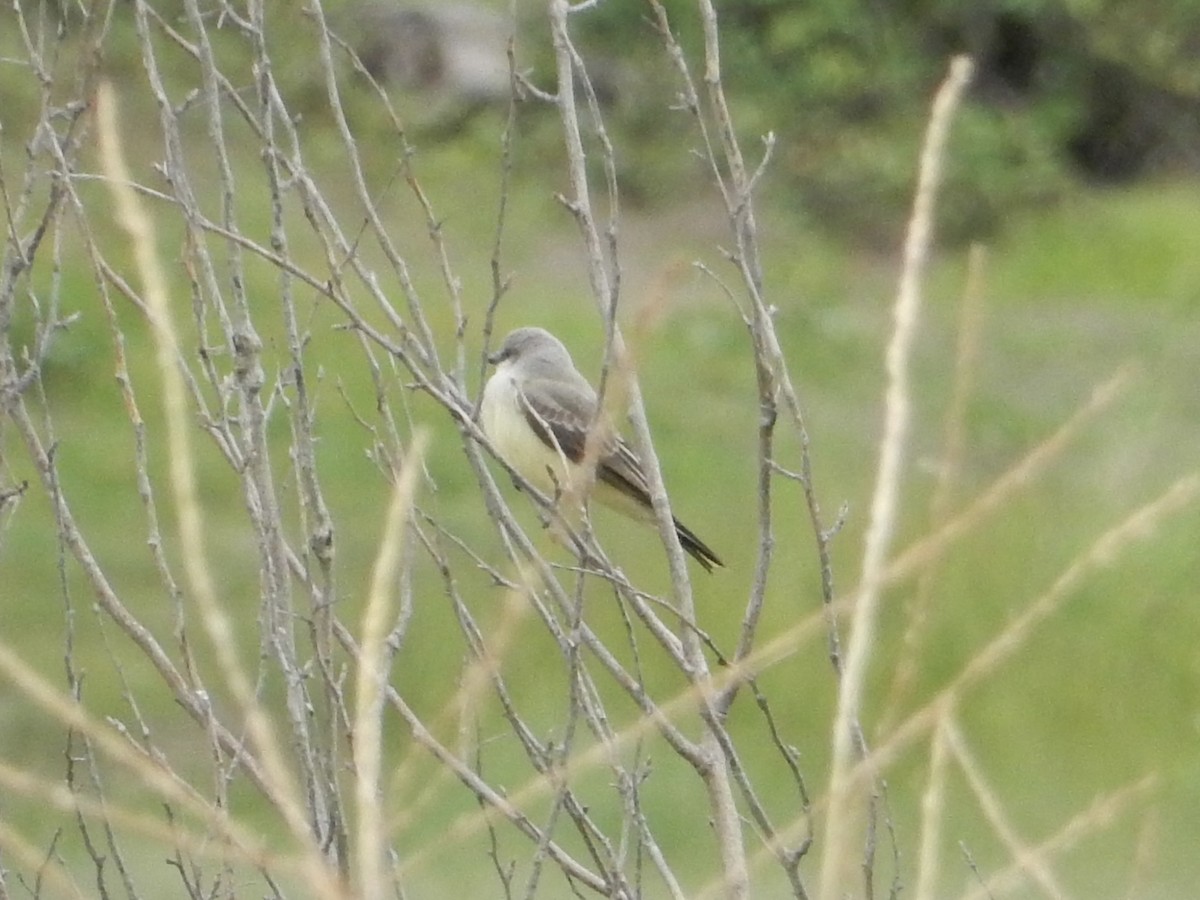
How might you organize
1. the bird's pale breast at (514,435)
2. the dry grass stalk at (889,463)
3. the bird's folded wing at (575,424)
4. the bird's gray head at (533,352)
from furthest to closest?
the bird's gray head at (533,352) → the bird's folded wing at (575,424) → the bird's pale breast at (514,435) → the dry grass stalk at (889,463)

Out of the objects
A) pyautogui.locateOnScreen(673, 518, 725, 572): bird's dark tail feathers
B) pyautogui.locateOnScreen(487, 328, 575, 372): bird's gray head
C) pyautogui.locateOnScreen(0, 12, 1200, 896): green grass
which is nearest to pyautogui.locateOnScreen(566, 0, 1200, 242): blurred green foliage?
pyautogui.locateOnScreen(0, 12, 1200, 896): green grass

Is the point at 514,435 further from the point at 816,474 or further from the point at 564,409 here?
the point at 816,474

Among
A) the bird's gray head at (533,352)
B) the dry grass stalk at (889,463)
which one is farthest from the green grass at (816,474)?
the dry grass stalk at (889,463)

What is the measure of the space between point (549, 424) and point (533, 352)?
409mm

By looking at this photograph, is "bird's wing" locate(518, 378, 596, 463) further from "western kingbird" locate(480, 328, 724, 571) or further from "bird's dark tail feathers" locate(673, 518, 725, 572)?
"bird's dark tail feathers" locate(673, 518, 725, 572)

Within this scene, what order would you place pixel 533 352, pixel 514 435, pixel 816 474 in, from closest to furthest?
pixel 514 435, pixel 533 352, pixel 816 474

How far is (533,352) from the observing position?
16.6 ft

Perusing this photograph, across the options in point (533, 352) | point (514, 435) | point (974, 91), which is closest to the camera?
point (514, 435)

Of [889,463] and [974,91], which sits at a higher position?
[974,91]

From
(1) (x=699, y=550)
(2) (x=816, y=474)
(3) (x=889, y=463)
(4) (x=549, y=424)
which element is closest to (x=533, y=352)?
(4) (x=549, y=424)

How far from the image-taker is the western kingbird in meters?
4.59

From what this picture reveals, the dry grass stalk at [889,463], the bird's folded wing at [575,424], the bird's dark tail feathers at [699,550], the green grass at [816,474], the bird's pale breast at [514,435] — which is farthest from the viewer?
the green grass at [816,474]

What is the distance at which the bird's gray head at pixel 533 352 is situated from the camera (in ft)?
16.5

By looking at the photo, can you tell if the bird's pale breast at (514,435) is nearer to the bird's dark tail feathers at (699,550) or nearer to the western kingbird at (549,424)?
the western kingbird at (549,424)
